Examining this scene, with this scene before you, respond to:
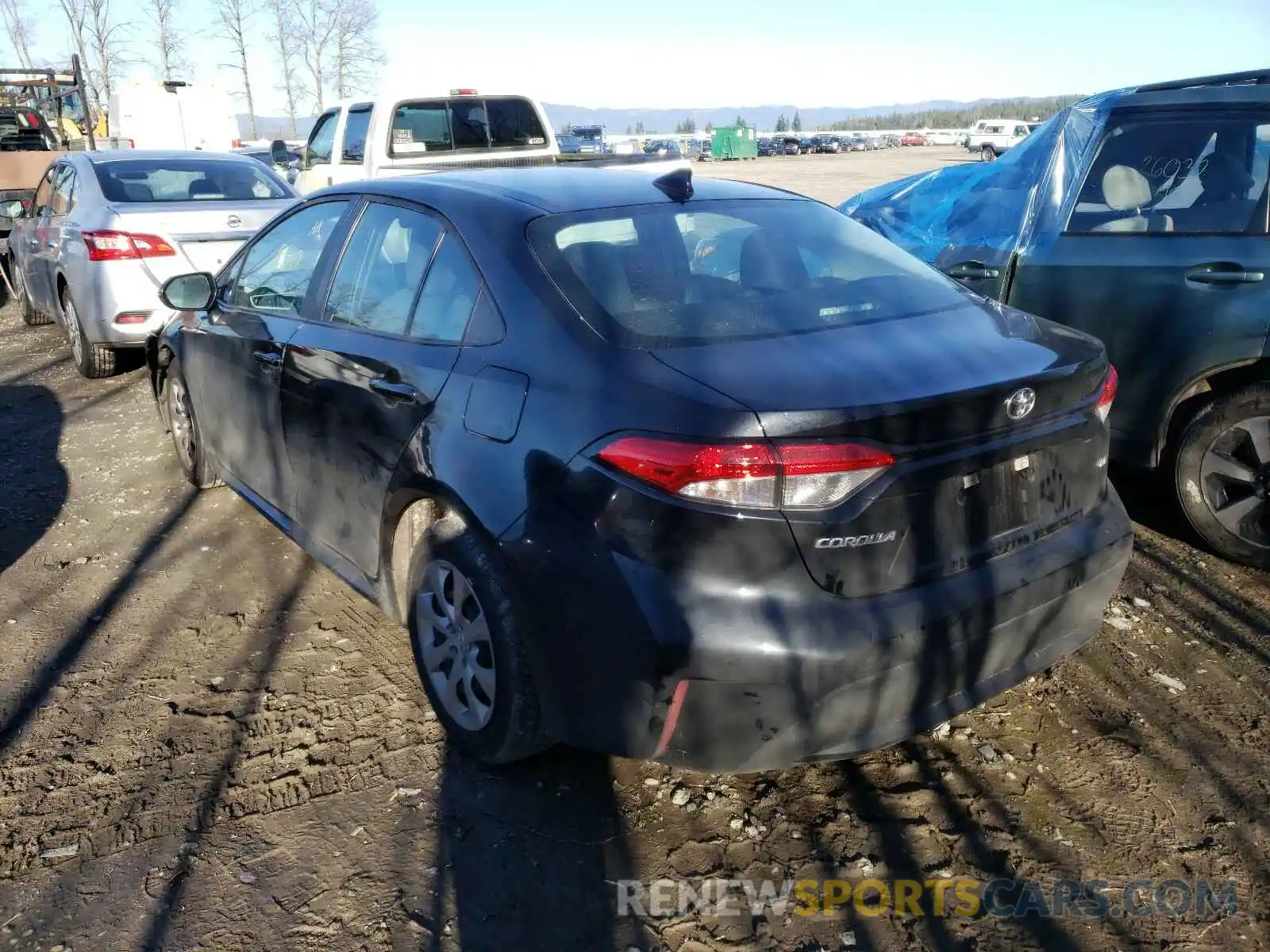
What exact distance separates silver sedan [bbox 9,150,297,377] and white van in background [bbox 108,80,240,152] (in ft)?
68.3

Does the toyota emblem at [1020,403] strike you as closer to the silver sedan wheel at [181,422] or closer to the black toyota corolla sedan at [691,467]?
the black toyota corolla sedan at [691,467]

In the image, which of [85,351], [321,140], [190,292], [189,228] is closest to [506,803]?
[190,292]

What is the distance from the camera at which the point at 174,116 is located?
27.5 m

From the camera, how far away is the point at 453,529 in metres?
Answer: 2.90

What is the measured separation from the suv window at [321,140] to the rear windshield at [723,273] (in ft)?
29.5

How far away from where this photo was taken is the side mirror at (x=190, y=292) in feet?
15.1

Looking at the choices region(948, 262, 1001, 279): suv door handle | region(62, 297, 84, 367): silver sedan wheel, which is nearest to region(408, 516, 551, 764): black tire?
region(948, 262, 1001, 279): suv door handle

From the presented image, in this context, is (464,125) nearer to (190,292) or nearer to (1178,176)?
(190,292)

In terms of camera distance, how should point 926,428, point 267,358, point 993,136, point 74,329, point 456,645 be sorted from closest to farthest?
point 926,428, point 456,645, point 267,358, point 74,329, point 993,136

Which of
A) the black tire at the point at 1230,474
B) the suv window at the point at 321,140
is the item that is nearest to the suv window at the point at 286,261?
the black tire at the point at 1230,474

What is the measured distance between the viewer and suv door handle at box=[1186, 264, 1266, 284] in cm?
394

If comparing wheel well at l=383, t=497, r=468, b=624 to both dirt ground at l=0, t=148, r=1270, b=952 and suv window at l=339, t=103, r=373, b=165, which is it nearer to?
dirt ground at l=0, t=148, r=1270, b=952

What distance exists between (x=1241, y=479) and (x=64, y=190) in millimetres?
8559

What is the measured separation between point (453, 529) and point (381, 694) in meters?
0.91
